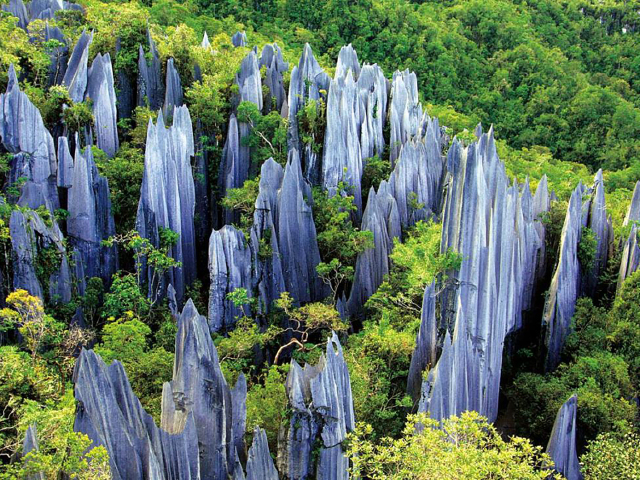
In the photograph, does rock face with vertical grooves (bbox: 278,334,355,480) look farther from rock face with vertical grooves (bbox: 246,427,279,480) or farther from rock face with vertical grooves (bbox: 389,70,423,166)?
rock face with vertical grooves (bbox: 389,70,423,166)

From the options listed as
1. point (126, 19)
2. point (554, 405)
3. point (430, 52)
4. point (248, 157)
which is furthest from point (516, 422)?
point (430, 52)

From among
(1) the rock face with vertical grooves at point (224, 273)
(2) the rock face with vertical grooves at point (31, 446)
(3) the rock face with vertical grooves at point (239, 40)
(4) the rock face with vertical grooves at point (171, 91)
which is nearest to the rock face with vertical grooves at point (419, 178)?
(1) the rock face with vertical grooves at point (224, 273)

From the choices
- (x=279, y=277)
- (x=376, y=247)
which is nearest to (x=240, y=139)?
(x=279, y=277)

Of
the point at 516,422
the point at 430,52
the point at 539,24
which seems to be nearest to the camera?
the point at 516,422

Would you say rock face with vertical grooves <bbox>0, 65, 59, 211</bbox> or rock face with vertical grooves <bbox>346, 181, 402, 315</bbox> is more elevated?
rock face with vertical grooves <bbox>0, 65, 59, 211</bbox>

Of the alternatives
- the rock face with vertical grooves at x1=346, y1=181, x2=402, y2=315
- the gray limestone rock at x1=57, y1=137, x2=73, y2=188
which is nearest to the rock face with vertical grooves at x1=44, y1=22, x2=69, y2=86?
the gray limestone rock at x1=57, y1=137, x2=73, y2=188

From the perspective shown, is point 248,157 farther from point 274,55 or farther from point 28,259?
point 28,259

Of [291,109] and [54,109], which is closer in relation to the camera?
[54,109]
